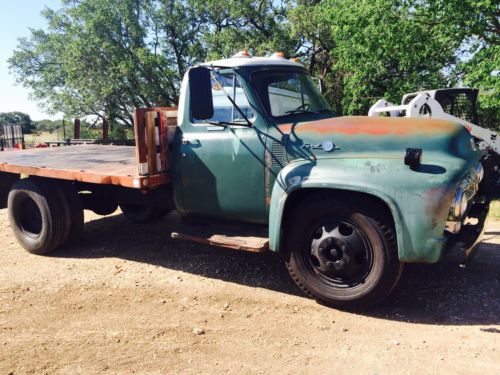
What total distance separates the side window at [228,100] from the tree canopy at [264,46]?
21.1ft

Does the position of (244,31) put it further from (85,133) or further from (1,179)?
(1,179)

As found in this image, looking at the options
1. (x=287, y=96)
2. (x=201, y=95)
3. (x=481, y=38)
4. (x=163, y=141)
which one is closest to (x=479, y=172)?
(x=287, y=96)

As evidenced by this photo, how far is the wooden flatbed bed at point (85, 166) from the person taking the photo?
15.0 feet

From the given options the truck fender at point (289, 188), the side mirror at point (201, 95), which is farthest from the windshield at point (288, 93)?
the truck fender at point (289, 188)

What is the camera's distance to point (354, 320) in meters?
3.67

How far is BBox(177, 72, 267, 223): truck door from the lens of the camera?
420 centimetres

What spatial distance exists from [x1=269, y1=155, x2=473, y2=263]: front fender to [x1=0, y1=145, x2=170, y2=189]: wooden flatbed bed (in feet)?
6.26

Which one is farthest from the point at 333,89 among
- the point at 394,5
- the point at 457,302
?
the point at 457,302

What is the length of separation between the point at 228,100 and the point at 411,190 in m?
1.93

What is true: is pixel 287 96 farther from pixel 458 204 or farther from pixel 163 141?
pixel 458 204

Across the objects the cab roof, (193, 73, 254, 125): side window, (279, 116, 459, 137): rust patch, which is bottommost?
(279, 116, 459, 137): rust patch

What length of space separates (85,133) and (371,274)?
2686 cm

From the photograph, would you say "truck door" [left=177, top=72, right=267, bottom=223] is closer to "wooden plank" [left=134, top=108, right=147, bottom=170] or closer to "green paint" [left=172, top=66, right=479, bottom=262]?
"green paint" [left=172, top=66, right=479, bottom=262]

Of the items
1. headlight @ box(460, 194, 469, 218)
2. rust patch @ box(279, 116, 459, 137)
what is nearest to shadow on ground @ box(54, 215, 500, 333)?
headlight @ box(460, 194, 469, 218)
